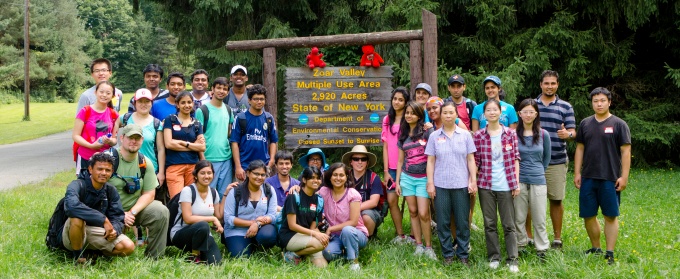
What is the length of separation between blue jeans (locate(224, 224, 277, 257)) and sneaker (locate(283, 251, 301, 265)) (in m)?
0.19

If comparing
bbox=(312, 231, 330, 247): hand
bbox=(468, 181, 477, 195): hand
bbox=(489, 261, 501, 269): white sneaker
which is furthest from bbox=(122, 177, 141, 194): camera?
bbox=(489, 261, 501, 269): white sneaker

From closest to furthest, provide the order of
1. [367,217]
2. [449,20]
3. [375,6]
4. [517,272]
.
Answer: [517,272] < [367,217] < [375,6] < [449,20]

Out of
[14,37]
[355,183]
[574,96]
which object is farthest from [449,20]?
[14,37]

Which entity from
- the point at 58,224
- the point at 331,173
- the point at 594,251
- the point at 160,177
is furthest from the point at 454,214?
the point at 58,224

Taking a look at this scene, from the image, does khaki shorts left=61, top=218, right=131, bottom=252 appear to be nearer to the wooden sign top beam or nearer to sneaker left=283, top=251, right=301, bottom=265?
sneaker left=283, top=251, right=301, bottom=265

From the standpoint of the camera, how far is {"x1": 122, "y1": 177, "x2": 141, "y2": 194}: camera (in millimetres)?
5473

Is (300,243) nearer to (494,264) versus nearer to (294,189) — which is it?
(294,189)

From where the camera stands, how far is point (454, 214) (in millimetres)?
5668

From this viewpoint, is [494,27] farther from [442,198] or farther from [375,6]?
[442,198]

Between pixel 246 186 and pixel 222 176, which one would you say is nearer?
pixel 246 186

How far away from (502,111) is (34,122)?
27.3m

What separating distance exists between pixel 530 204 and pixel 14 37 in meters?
44.6

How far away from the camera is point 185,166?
615cm

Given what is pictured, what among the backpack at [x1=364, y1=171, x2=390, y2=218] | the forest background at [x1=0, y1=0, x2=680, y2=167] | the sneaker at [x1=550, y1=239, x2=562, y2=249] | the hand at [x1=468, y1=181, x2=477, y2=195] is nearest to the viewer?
the hand at [x1=468, y1=181, x2=477, y2=195]
